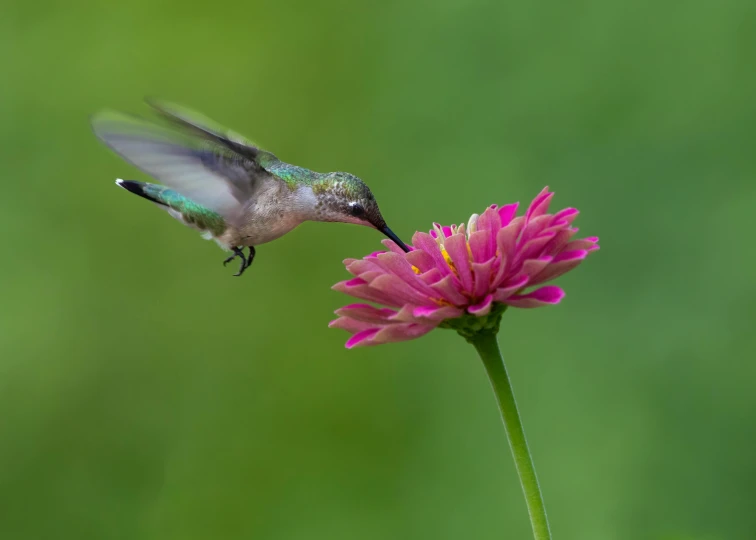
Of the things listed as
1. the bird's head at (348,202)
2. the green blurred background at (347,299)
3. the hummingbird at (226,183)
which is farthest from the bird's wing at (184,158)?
the green blurred background at (347,299)

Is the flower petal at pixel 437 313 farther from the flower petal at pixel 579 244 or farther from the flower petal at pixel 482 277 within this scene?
the flower petal at pixel 579 244

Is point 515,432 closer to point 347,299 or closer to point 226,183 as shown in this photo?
point 226,183

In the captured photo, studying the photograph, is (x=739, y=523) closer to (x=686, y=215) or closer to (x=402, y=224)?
(x=686, y=215)

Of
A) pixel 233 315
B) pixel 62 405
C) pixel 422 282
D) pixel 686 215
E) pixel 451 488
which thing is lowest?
pixel 422 282

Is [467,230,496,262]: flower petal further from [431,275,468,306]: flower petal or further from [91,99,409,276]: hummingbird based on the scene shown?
[91,99,409,276]: hummingbird

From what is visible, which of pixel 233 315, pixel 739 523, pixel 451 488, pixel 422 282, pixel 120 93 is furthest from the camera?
pixel 120 93

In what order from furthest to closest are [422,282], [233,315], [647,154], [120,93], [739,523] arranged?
[120,93]
[233,315]
[647,154]
[739,523]
[422,282]

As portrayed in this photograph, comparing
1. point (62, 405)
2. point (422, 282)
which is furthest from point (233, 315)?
point (422, 282)

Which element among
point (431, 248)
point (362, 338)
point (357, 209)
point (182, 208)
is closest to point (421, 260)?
point (431, 248)
